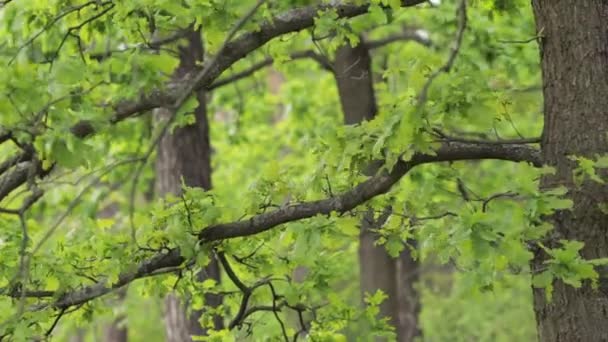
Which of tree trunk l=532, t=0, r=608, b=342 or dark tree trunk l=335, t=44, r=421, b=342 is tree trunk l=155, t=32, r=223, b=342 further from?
tree trunk l=532, t=0, r=608, b=342

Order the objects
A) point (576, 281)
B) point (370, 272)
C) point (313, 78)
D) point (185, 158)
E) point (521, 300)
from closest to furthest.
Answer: point (576, 281), point (185, 158), point (370, 272), point (313, 78), point (521, 300)

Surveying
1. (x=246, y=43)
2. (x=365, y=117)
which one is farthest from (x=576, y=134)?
(x=365, y=117)

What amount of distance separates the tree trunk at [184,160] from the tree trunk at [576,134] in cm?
501

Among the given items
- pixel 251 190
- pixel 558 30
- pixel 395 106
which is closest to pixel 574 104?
pixel 558 30

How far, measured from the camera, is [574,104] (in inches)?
226

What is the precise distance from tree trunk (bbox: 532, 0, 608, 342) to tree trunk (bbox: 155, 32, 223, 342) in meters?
5.01

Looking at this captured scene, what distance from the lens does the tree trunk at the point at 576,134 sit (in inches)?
222

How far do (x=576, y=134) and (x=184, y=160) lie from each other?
549 cm

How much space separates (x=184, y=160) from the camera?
1055cm

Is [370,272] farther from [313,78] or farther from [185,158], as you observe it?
[313,78]

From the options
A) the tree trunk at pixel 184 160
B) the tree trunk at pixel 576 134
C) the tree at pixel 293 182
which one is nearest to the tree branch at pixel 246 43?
the tree at pixel 293 182

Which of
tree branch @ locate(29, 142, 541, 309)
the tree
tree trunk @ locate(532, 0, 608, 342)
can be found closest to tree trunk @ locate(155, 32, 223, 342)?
the tree

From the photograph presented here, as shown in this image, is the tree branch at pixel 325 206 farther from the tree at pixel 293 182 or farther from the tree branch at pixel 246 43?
the tree branch at pixel 246 43

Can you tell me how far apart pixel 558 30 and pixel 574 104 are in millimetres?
413
